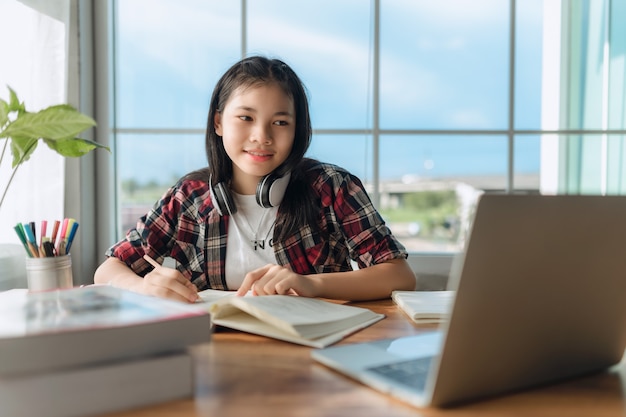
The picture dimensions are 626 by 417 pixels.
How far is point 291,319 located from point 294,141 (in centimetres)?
87

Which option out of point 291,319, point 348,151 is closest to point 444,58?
point 348,151

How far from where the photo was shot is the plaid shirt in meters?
1.56

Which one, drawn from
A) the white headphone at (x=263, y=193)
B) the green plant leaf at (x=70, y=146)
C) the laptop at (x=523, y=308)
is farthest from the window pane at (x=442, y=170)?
the laptop at (x=523, y=308)

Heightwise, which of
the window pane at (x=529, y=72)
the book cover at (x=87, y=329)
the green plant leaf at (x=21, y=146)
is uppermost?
the window pane at (x=529, y=72)

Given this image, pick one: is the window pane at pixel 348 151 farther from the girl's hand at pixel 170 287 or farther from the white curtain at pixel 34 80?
the girl's hand at pixel 170 287

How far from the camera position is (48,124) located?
40.8 inches

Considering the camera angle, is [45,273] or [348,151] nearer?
[45,273]

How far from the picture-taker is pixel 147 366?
0.57m

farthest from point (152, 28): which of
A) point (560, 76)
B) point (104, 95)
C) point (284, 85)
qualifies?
point (560, 76)

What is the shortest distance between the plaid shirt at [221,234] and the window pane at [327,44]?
679 mm

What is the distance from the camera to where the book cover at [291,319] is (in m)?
0.83

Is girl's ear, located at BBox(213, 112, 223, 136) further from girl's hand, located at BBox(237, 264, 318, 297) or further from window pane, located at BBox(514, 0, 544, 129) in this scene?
window pane, located at BBox(514, 0, 544, 129)

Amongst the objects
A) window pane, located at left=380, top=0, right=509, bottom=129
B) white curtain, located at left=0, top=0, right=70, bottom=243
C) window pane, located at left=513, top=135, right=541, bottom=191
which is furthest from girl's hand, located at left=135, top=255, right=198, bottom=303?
window pane, located at left=513, top=135, right=541, bottom=191

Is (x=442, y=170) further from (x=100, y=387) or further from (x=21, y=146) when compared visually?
(x=100, y=387)
